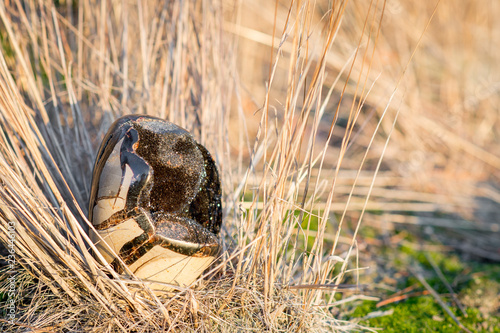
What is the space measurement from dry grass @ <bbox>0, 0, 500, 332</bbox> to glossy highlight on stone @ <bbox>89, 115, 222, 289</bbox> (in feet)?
0.26

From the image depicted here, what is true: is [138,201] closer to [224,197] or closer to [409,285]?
[224,197]

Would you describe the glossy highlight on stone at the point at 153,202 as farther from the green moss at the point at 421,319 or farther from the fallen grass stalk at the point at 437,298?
the fallen grass stalk at the point at 437,298

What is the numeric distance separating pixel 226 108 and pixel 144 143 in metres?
0.73

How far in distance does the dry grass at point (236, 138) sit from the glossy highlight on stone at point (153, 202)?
0.08 metres

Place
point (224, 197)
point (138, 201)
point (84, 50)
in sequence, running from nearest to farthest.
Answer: point (138, 201) → point (224, 197) → point (84, 50)

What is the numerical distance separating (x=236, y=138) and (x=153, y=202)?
227 cm

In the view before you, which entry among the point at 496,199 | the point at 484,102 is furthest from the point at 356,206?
the point at 484,102

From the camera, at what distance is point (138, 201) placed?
1.27 metres

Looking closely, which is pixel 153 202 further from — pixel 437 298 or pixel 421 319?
pixel 437 298

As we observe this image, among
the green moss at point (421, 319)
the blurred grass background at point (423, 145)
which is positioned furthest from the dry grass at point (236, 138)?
the green moss at point (421, 319)

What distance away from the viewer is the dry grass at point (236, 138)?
4.23 ft

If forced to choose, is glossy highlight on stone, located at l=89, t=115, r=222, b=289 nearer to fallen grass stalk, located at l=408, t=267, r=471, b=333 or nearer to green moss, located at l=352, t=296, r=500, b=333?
green moss, located at l=352, t=296, r=500, b=333

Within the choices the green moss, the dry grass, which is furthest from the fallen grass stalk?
the dry grass

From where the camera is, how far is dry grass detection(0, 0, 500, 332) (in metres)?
1.29
